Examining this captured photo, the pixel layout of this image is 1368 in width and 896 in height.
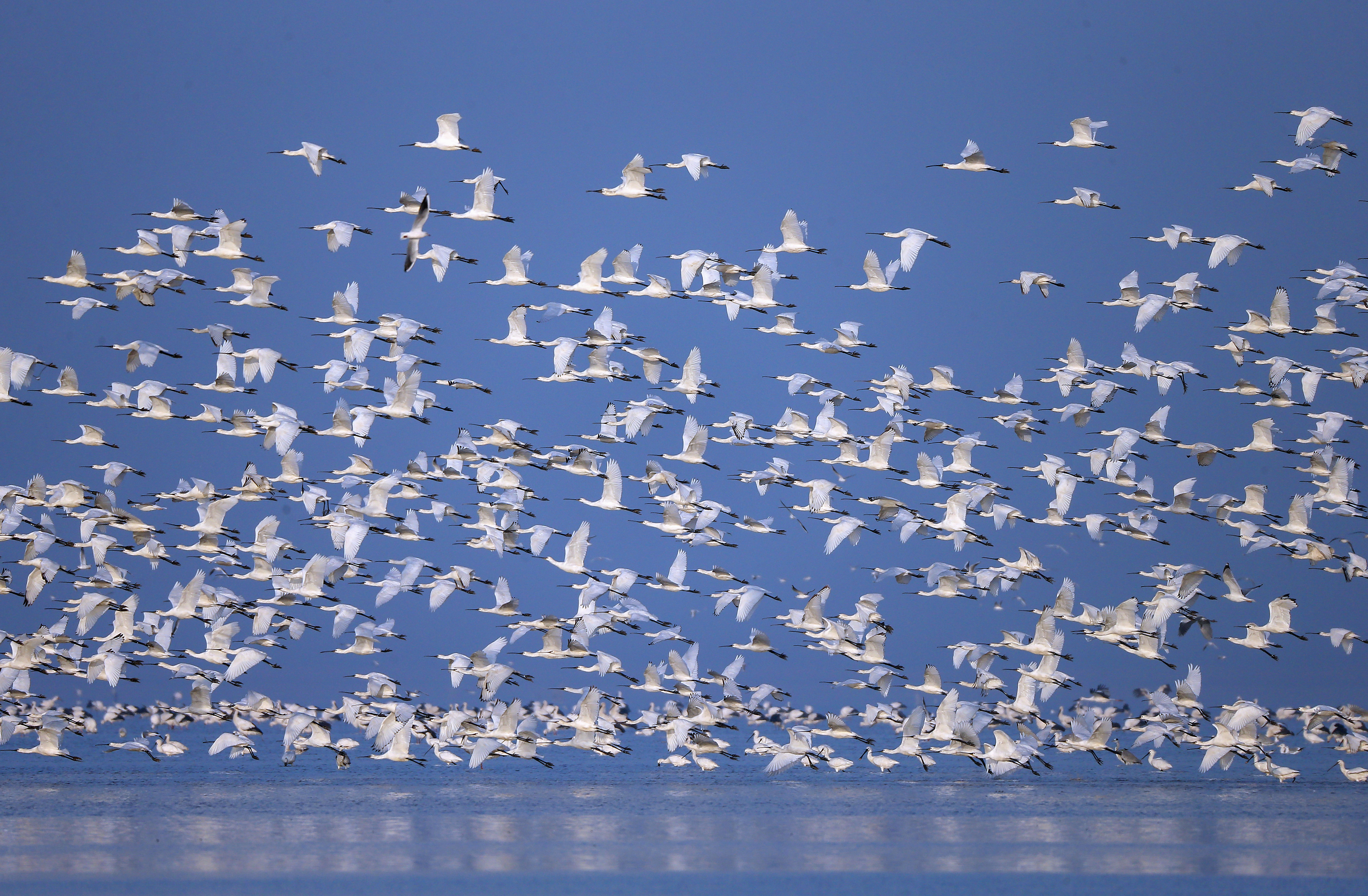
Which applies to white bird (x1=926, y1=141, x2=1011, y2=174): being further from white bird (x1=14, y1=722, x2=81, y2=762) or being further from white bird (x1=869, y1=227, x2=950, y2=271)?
white bird (x1=14, y1=722, x2=81, y2=762)

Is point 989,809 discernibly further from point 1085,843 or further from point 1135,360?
point 1135,360

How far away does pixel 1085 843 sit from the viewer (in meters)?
31.6

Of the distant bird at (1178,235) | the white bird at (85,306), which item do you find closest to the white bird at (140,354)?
the white bird at (85,306)

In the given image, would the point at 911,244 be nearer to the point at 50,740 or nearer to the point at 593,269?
the point at 593,269

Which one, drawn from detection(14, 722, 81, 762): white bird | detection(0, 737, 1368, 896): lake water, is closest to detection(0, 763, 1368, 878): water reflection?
detection(0, 737, 1368, 896): lake water

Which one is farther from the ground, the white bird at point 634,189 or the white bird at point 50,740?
the white bird at point 634,189

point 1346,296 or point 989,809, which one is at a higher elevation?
point 1346,296

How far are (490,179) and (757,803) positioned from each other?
17.5 m

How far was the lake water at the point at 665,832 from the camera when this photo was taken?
2673 centimetres

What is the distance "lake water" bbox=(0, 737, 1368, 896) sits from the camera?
26.7 metres

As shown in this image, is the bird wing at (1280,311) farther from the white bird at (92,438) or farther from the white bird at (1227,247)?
the white bird at (92,438)

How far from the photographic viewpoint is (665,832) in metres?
33.4

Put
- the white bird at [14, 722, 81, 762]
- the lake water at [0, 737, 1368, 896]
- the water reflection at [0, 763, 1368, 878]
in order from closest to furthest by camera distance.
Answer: the lake water at [0, 737, 1368, 896]
the water reflection at [0, 763, 1368, 878]
the white bird at [14, 722, 81, 762]

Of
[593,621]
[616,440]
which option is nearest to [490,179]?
[616,440]
